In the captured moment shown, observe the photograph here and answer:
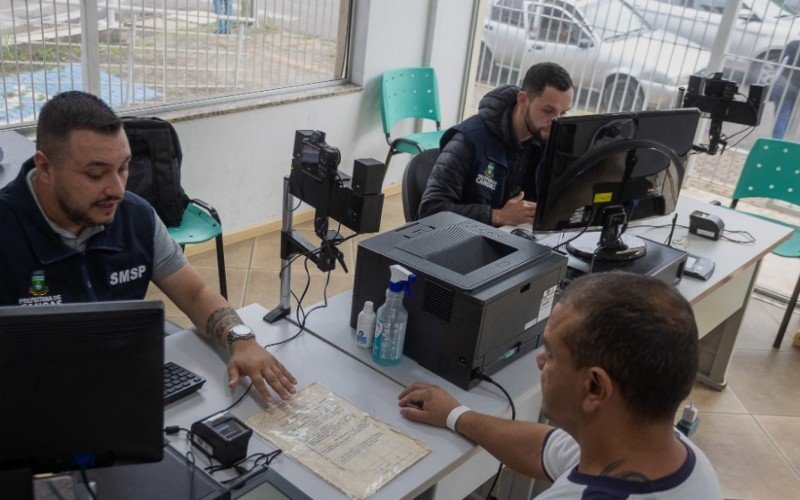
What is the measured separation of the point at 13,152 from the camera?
267 centimetres

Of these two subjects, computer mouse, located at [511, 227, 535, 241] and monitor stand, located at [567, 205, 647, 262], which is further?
computer mouse, located at [511, 227, 535, 241]

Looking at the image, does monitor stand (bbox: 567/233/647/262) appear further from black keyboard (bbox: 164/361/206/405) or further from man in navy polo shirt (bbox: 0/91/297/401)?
black keyboard (bbox: 164/361/206/405)

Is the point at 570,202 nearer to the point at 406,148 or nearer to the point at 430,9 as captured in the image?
the point at 406,148

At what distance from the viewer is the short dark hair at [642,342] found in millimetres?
1144

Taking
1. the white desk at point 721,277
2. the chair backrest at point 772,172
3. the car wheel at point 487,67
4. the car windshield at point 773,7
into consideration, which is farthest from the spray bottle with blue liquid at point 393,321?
the car wheel at point 487,67

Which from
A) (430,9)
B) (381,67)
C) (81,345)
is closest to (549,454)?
(81,345)

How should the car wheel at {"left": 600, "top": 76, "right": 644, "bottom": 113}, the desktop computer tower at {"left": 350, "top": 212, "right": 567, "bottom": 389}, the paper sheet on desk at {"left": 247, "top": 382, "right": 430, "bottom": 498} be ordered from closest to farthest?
the paper sheet on desk at {"left": 247, "top": 382, "right": 430, "bottom": 498} < the desktop computer tower at {"left": 350, "top": 212, "right": 567, "bottom": 389} < the car wheel at {"left": 600, "top": 76, "right": 644, "bottom": 113}

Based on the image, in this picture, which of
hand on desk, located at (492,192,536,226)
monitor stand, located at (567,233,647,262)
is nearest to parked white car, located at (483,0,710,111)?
hand on desk, located at (492,192,536,226)

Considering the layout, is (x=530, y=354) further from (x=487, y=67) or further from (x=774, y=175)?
(x=487, y=67)

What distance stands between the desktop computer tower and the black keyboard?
1.55ft

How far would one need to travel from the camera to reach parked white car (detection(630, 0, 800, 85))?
3.89 meters

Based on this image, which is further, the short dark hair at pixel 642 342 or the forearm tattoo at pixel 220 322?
the forearm tattoo at pixel 220 322

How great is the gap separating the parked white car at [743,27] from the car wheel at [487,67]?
3.41 feet

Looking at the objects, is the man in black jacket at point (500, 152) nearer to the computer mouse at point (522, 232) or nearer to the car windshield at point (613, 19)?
the computer mouse at point (522, 232)
